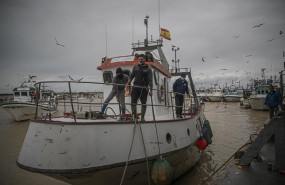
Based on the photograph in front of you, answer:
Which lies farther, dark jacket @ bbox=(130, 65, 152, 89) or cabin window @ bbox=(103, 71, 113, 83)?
cabin window @ bbox=(103, 71, 113, 83)

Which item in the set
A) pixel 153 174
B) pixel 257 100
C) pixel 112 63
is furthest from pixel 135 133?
pixel 257 100

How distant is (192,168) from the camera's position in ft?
20.2

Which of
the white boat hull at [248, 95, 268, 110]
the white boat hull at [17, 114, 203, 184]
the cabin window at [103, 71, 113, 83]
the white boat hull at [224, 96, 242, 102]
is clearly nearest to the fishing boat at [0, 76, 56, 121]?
the cabin window at [103, 71, 113, 83]

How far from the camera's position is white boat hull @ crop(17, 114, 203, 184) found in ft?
10.7

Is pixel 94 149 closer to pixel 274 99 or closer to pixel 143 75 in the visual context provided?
pixel 143 75

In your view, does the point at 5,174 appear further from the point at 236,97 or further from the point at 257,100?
the point at 236,97

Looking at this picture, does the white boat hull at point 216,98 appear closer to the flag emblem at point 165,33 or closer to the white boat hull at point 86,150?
the flag emblem at point 165,33

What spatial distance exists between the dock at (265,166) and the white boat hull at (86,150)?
5.80 ft

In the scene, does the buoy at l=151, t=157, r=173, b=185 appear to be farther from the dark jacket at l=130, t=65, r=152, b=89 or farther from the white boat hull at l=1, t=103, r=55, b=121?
the white boat hull at l=1, t=103, r=55, b=121

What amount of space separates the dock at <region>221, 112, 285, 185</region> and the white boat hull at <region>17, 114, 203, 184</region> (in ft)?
5.80

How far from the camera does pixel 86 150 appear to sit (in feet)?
10.9

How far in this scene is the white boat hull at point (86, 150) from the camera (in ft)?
10.7

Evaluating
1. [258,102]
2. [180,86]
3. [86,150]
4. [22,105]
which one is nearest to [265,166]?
[180,86]

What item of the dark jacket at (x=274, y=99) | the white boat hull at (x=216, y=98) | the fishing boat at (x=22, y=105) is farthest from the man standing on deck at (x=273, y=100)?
the white boat hull at (x=216, y=98)
